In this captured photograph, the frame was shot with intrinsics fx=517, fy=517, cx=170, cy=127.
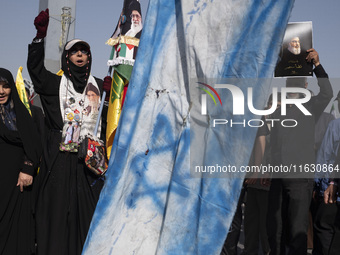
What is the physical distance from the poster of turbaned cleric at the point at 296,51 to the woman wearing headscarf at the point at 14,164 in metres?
2.29

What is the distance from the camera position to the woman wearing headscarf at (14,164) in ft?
15.2

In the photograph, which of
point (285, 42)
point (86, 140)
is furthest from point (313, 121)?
point (86, 140)

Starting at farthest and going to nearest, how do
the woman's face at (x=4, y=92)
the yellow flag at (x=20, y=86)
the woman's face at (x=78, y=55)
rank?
the yellow flag at (x=20, y=86) → the woman's face at (x=4, y=92) → the woman's face at (x=78, y=55)

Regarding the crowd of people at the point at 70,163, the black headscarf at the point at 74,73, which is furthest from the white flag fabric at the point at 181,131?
the black headscarf at the point at 74,73

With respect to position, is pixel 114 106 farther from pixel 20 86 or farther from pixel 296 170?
pixel 20 86

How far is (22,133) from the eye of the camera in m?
4.65

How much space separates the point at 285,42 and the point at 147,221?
214 cm

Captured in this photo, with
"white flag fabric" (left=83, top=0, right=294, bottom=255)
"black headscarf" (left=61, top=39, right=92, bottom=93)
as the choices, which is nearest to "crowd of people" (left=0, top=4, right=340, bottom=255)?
"black headscarf" (left=61, top=39, right=92, bottom=93)

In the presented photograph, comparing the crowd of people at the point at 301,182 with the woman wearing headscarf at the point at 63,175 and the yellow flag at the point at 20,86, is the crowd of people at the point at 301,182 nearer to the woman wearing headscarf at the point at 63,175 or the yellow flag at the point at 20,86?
the woman wearing headscarf at the point at 63,175

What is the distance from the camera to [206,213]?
239 centimetres

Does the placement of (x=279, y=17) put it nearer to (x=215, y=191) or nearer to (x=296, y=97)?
(x=215, y=191)

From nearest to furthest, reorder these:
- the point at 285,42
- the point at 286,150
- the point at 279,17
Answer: the point at 279,17 < the point at 285,42 < the point at 286,150

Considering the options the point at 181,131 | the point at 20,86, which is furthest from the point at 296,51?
the point at 20,86

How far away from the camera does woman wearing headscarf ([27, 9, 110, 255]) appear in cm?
433
